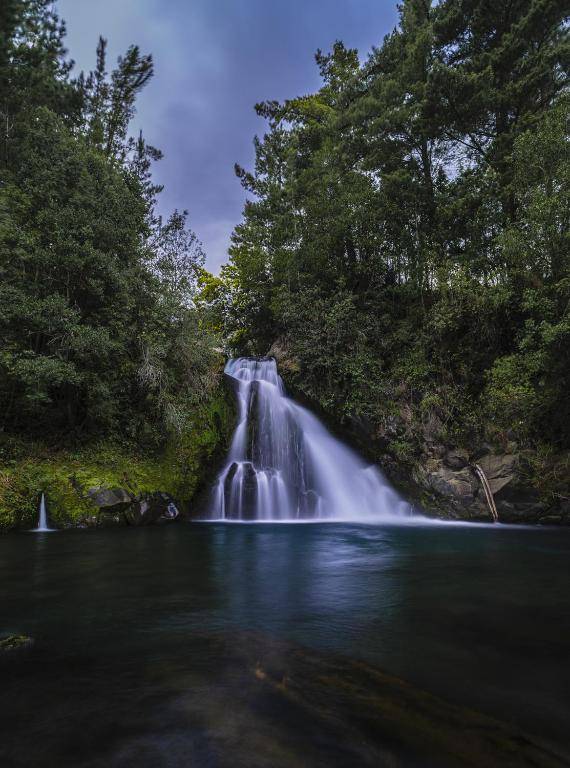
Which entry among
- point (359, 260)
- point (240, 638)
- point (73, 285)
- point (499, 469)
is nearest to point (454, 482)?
point (499, 469)

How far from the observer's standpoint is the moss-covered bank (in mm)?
9375

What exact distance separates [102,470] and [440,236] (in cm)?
1349

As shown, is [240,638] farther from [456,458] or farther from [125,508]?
[456,458]

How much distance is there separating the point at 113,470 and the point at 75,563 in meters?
4.51

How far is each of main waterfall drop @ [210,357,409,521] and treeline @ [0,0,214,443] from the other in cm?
200

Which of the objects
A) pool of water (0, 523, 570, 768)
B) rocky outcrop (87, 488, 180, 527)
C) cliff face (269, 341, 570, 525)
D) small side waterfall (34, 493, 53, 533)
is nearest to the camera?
pool of water (0, 523, 570, 768)

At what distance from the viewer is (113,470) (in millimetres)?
10609

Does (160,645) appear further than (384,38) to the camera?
No

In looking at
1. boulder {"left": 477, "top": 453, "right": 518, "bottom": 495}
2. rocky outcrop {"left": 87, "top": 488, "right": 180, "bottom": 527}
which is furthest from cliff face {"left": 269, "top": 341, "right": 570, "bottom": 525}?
rocky outcrop {"left": 87, "top": 488, "right": 180, "bottom": 527}

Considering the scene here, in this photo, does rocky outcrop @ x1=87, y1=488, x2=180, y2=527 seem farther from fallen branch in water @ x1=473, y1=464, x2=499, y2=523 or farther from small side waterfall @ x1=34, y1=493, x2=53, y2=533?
fallen branch in water @ x1=473, y1=464, x2=499, y2=523

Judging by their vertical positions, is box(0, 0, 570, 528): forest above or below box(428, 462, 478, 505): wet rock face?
above

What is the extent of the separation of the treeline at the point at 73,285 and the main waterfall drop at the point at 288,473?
2.00 meters

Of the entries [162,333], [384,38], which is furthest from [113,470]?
[384,38]

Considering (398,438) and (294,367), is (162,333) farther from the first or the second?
(398,438)
